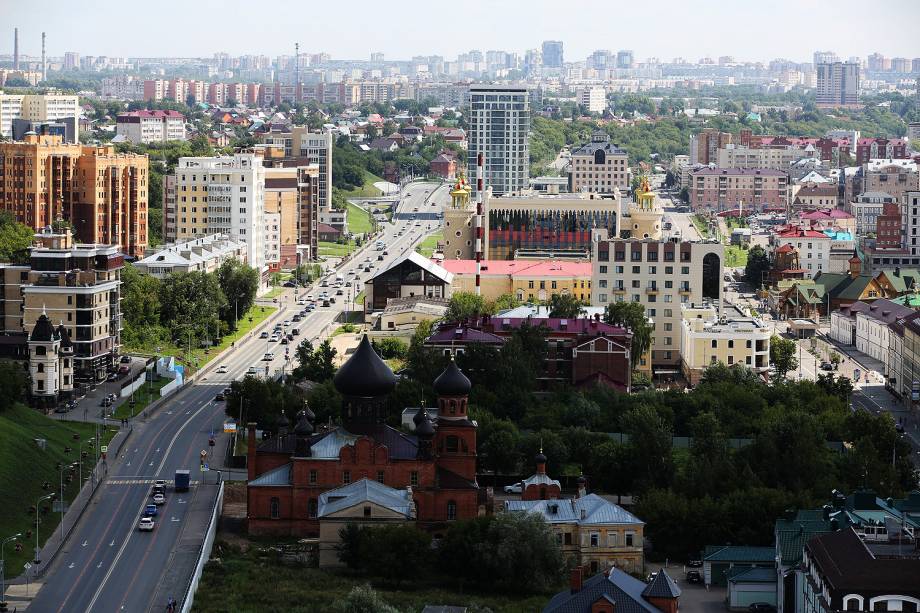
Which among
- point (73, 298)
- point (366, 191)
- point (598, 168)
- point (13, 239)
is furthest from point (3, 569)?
point (366, 191)

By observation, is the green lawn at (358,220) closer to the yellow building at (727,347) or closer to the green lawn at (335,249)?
the green lawn at (335,249)

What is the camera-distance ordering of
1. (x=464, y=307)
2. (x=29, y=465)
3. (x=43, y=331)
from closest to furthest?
1. (x=29, y=465)
2. (x=43, y=331)
3. (x=464, y=307)

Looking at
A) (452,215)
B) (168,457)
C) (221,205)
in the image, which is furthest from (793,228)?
(168,457)

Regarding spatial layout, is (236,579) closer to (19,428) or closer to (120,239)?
(19,428)

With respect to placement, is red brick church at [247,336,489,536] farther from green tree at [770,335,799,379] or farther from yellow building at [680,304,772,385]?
green tree at [770,335,799,379]

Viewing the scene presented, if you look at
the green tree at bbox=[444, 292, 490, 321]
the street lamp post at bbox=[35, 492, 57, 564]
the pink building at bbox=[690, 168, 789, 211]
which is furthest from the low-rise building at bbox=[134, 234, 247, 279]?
the pink building at bbox=[690, 168, 789, 211]

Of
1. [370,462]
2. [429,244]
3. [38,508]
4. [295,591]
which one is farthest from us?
[429,244]

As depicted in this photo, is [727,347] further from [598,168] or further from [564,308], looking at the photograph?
[598,168]
